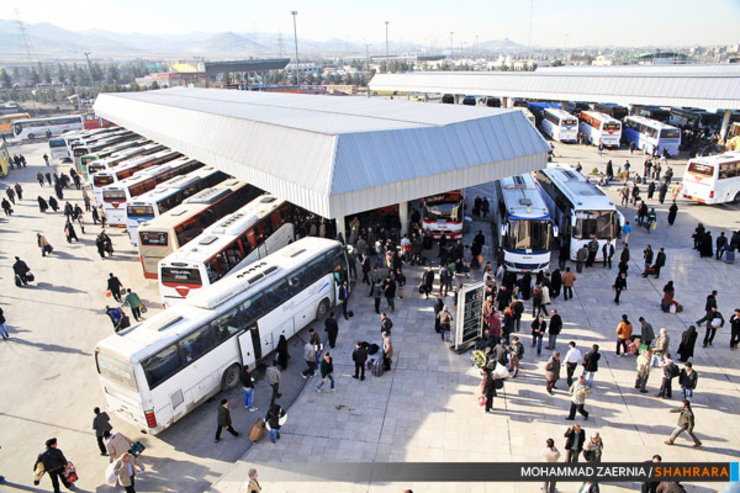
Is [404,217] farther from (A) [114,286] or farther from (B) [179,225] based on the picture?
(A) [114,286]

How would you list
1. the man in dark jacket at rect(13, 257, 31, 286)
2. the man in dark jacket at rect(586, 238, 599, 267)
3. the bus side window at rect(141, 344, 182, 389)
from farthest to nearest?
the man in dark jacket at rect(13, 257, 31, 286)
the man in dark jacket at rect(586, 238, 599, 267)
the bus side window at rect(141, 344, 182, 389)

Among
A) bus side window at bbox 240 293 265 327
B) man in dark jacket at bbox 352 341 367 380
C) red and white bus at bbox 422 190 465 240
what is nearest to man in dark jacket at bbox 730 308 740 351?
man in dark jacket at bbox 352 341 367 380

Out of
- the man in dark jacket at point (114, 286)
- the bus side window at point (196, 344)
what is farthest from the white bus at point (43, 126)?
the bus side window at point (196, 344)

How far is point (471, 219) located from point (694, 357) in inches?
536

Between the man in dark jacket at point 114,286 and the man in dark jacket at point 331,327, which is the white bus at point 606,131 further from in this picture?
the man in dark jacket at point 114,286

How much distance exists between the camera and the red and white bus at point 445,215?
20891 mm

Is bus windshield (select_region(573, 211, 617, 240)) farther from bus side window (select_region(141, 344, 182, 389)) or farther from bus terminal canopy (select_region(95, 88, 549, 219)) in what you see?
bus side window (select_region(141, 344, 182, 389))

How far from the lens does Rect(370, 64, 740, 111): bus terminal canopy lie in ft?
112

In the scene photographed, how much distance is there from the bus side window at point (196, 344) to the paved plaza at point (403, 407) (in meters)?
1.86

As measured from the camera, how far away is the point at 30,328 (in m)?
16.9

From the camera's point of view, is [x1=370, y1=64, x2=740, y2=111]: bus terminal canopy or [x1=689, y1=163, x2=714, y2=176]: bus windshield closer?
[x1=689, y1=163, x2=714, y2=176]: bus windshield

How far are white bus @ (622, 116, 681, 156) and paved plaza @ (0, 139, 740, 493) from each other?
852 inches

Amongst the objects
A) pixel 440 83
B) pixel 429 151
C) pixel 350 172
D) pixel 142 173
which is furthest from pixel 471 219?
pixel 440 83

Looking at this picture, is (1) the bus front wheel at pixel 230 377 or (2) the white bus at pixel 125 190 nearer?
(1) the bus front wheel at pixel 230 377
